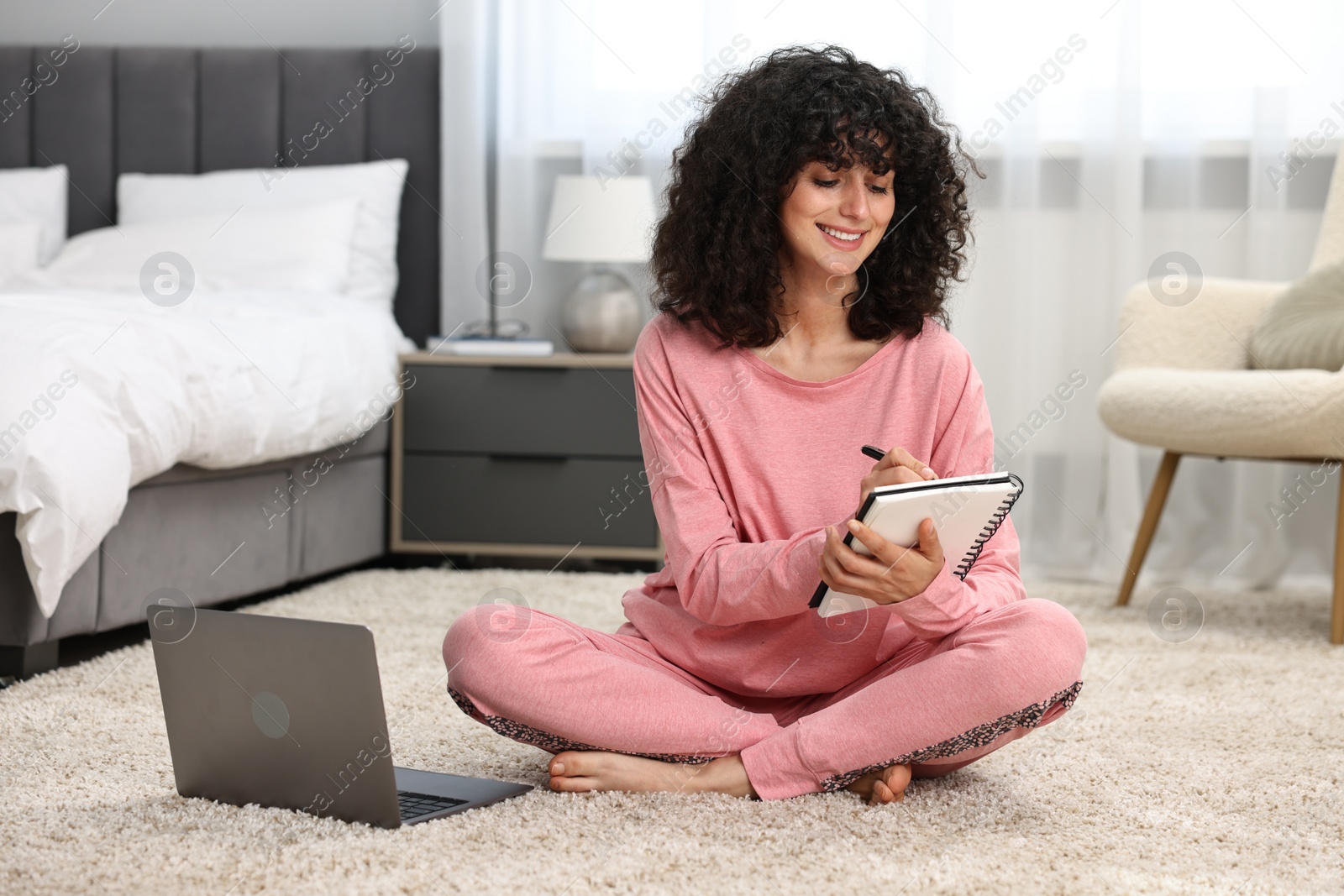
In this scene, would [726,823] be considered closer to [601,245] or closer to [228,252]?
[601,245]

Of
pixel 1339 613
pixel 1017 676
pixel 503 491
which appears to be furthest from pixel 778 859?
pixel 503 491

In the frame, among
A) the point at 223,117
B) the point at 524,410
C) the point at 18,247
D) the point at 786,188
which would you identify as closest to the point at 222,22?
the point at 223,117

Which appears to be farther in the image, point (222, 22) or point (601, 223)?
point (222, 22)

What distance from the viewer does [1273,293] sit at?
251 cm

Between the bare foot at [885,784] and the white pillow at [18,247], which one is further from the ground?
the white pillow at [18,247]

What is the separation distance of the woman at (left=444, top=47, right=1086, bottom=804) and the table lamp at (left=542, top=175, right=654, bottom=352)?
4.89 ft

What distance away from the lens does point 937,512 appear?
104cm

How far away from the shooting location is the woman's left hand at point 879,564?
104 centimetres

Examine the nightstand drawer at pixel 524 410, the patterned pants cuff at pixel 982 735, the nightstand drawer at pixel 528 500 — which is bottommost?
the nightstand drawer at pixel 528 500

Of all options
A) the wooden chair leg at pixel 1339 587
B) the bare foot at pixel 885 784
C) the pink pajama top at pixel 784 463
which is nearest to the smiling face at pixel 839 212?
the pink pajama top at pixel 784 463

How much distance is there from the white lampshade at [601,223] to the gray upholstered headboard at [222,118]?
1.70 feet

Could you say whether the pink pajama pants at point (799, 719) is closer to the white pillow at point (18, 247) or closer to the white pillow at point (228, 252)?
the white pillow at point (228, 252)

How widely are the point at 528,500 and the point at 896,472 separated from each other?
6.09 feet

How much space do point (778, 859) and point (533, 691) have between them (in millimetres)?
290
